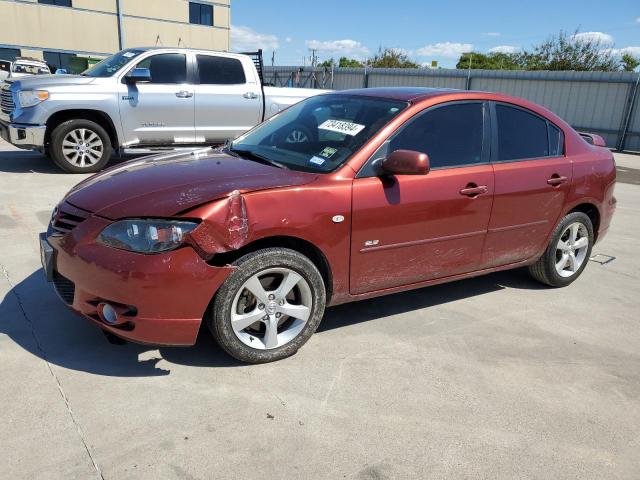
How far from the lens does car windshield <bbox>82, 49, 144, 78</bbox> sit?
8.35 m

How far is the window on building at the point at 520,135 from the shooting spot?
4.09 meters

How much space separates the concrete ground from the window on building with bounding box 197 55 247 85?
5.42 metres

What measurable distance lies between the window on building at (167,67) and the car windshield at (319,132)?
4815mm

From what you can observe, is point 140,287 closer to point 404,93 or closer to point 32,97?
point 404,93

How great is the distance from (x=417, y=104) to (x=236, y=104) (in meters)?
5.92

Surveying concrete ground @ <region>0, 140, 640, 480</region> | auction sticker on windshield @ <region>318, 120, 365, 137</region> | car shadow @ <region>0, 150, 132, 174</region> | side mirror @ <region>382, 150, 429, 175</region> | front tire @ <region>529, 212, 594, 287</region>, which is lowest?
concrete ground @ <region>0, 140, 640, 480</region>

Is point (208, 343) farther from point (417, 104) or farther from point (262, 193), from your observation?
point (417, 104)

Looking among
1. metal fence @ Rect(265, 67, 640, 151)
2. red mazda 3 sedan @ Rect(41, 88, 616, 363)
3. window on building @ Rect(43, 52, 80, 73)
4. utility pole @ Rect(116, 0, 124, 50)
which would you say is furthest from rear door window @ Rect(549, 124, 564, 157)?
utility pole @ Rect(116, 0, 124, 50)

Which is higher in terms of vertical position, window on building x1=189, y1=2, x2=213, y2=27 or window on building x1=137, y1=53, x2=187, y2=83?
window on building x1=189, y1=2, x2=213, y2=27

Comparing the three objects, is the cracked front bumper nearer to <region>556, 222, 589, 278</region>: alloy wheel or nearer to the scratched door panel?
the scratched door panel

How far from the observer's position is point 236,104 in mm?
9078

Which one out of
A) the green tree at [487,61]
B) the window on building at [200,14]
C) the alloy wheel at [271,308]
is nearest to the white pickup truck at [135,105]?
the alloy wheel at [271,308]

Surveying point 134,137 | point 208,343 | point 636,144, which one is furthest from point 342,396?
point 636,144

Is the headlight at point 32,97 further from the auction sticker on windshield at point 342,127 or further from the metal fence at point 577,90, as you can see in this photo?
the metal fence at point 577,90
